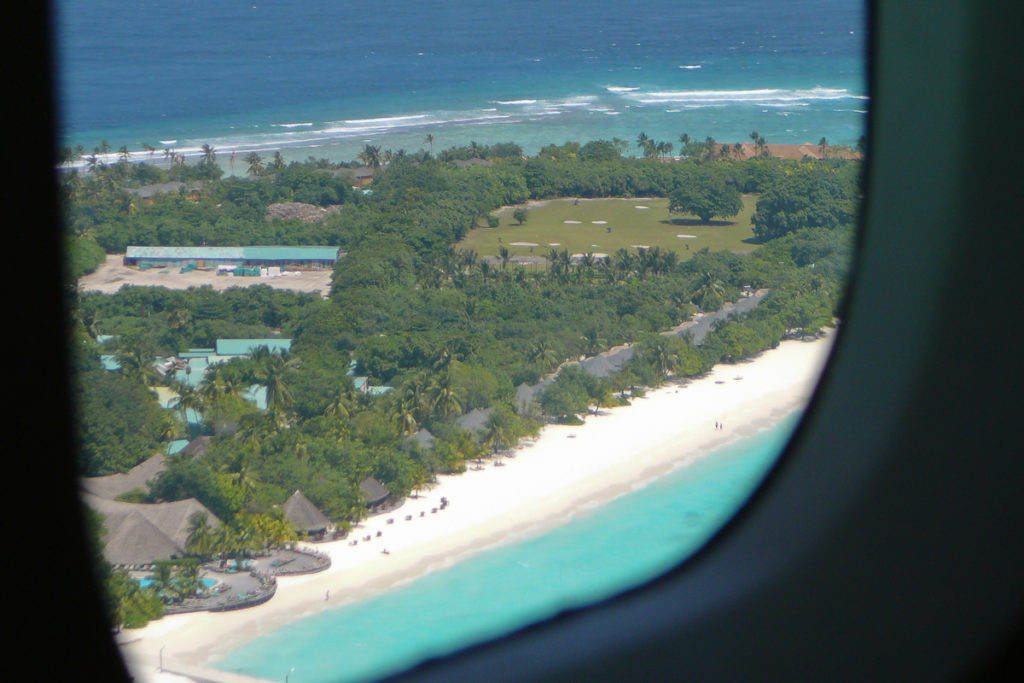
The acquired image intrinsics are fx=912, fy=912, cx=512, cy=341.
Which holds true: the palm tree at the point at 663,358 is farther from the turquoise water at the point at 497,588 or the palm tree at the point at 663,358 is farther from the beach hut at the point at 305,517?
the beach hut at the point at 305,517

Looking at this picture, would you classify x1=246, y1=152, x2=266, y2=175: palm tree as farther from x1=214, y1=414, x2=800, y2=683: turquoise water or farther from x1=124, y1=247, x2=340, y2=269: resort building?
x1=214, y1=414, x2=800, y2=683: turquoise water

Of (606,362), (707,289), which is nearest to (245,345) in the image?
(606,362)

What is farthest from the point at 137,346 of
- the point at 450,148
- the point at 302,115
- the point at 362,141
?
the point at 302,115

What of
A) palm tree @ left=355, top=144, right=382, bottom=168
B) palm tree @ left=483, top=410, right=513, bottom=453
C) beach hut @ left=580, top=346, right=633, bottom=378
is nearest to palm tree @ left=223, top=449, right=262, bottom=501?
palm tree @ left=483, top=410, right=513, bottom=453

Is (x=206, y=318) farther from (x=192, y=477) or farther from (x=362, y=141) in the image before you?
(x=362, y=141)

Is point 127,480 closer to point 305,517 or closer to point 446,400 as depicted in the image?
point 305,517

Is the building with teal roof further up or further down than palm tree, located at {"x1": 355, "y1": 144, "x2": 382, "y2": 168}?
further down

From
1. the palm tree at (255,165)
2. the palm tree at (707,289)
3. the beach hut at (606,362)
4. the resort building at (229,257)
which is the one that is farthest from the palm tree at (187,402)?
the palm tree at (255,165)
